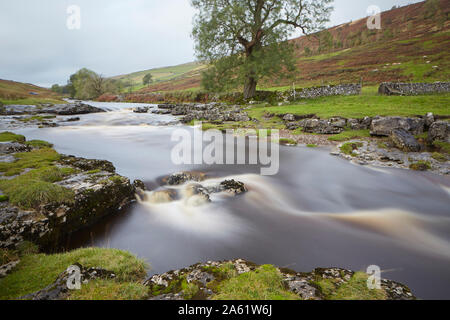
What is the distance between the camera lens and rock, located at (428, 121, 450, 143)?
11372mm

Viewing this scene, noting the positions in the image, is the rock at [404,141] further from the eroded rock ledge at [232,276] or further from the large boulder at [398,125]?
the eroded rock ledge at [232,276]

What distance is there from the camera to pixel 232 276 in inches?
145

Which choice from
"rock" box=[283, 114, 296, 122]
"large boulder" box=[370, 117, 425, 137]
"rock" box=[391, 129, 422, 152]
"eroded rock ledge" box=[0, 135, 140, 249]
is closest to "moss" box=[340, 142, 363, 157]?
"rock" box=[391, 129, 422, 152]

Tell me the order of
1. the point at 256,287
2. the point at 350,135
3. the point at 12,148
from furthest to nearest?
the point at 350,135 < the point at 12,148 < the point at 256,287

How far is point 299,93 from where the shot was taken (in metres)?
30.4

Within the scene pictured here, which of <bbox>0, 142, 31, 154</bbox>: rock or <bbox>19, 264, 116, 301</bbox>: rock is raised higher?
<bbox>0, 142, 31, 154</bbox>: rock

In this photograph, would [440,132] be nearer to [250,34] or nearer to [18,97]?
[250,34]

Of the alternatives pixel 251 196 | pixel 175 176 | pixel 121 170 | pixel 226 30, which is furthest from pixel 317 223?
pixel 226 30

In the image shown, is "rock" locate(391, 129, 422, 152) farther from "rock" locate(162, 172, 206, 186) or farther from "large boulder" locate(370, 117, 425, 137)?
"rock" locate(162, 172, 206, 186)

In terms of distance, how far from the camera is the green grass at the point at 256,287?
304cm

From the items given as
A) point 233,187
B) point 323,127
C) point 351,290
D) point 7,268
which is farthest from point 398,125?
point 7,268

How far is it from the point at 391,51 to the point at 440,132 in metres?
64.6

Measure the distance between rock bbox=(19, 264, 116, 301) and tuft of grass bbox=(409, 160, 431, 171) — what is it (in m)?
12.2
